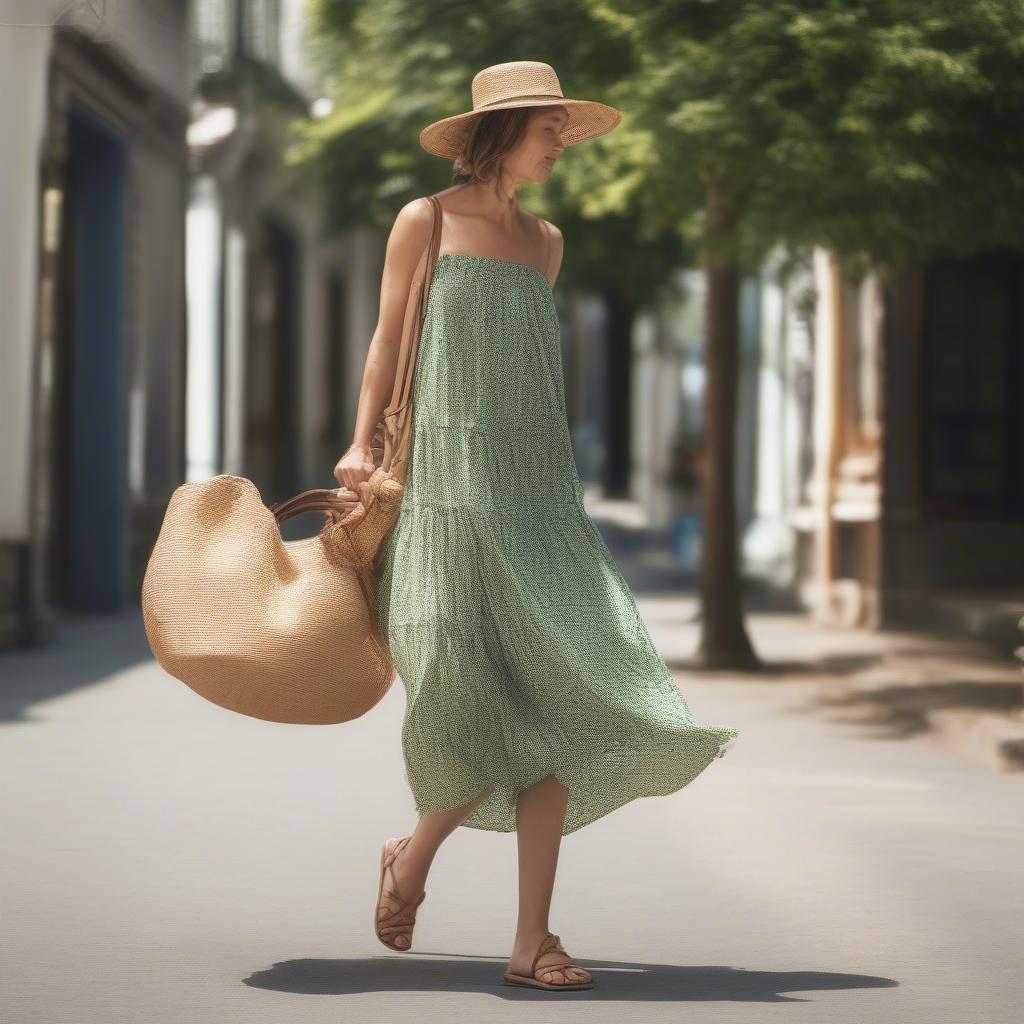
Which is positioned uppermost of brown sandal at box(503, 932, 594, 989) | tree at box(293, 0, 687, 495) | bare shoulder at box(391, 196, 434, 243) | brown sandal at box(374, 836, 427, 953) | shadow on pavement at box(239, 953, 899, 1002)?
tree at box(293, 0, 687, 495)

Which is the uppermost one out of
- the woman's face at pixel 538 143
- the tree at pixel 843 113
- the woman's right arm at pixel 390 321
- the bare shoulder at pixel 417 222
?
the tree at pixel 843 113

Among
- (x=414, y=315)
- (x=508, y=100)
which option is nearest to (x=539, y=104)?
(x=508, y=100)

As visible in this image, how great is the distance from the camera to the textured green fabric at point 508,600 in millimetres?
5047

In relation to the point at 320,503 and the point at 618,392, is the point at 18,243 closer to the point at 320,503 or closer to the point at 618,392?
the point at 320,503

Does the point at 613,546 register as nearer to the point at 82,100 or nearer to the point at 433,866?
the point at 82,100

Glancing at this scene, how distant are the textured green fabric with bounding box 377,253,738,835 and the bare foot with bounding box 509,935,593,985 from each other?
0.31m

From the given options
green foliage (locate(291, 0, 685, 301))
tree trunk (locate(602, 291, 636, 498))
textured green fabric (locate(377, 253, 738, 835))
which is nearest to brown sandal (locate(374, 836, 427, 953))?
textured green fabric (locate(377, 253, 738, 835))

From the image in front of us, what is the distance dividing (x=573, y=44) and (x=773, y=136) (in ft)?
6.55

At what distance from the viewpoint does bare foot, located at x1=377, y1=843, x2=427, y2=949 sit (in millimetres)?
5266

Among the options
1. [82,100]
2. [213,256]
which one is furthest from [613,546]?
[82,100]

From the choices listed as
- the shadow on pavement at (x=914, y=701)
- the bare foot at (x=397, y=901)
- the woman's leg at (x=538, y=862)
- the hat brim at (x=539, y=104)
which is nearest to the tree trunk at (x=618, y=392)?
the shadow on pavement at (x=914, y=701)

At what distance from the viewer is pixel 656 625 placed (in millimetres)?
17844

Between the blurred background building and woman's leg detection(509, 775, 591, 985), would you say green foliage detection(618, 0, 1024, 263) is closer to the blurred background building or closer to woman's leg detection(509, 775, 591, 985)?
the blurred background building

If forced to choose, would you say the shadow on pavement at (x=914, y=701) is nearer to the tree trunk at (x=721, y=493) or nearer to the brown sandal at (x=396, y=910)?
the tree trunk at (x=721, y=493)
